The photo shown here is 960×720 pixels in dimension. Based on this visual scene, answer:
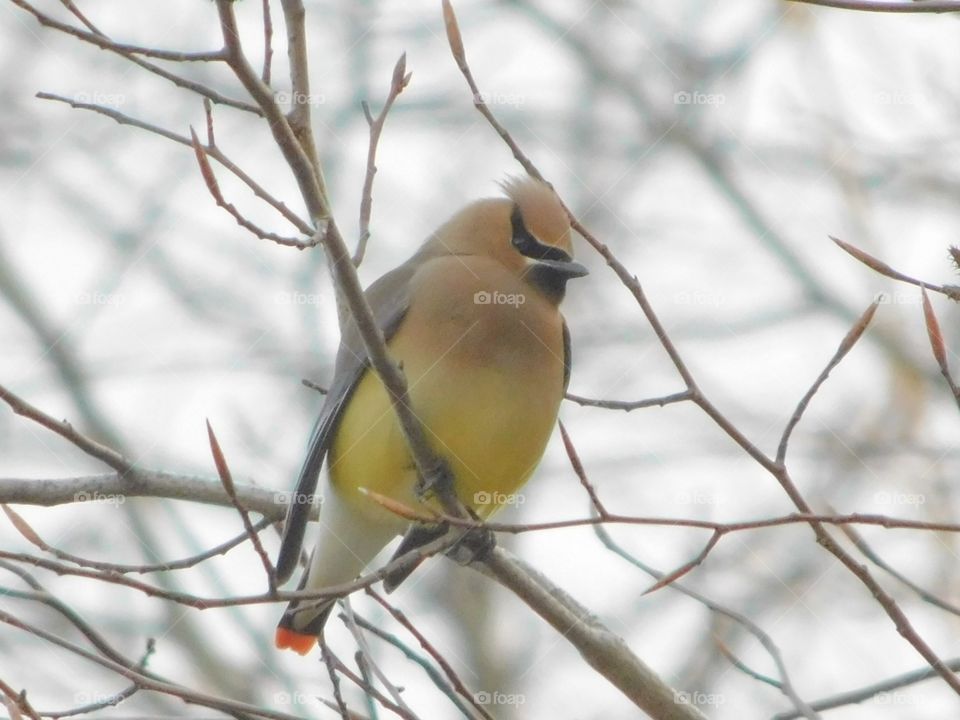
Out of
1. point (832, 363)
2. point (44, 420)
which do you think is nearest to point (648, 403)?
point (832, 363)

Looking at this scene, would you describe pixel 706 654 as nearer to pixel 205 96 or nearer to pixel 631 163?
pixel 631 163

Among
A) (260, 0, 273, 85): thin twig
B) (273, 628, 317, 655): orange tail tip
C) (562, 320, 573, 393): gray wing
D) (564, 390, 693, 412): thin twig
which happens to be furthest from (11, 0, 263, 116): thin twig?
(273, 628, 317, 655): orange tail tip

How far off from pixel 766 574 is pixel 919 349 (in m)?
1.70

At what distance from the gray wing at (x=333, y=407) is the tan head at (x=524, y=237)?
278 millimetres

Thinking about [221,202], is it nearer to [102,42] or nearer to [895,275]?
[102,42]

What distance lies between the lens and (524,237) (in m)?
4.77

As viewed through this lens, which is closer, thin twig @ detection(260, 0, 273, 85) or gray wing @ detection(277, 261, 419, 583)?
thin twig @ detection(260, 0, 273, 85)

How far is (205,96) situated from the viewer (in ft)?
9.82

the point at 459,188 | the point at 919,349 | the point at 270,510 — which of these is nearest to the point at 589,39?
the point at 459,188

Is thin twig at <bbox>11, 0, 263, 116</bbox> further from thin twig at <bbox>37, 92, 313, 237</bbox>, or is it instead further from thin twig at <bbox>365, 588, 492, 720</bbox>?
thin twig at <bbox>365, 588, 492, 720</bbox>

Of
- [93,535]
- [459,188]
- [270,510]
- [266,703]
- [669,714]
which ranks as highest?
[459,188]

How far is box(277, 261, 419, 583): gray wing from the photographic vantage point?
13.7ft

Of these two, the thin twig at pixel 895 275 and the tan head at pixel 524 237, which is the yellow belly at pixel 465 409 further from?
the thin twig at pixel 895 275

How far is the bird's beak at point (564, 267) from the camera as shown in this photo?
181 inches
